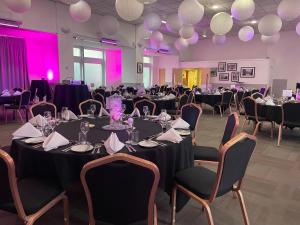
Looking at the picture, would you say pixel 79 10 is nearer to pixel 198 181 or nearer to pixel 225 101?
pixel 198 181

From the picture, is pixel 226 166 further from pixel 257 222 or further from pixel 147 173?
pixel 257 222

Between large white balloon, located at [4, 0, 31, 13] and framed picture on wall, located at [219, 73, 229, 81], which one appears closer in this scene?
large white balloon, located at [4, 0, 31, 13]

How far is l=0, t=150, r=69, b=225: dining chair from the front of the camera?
170cm

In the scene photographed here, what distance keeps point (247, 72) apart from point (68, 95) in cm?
993

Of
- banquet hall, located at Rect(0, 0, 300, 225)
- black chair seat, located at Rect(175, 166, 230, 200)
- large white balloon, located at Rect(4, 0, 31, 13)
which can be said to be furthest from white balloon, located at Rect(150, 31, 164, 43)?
black chair seat, located at Rect(175, 166, 230, 200)

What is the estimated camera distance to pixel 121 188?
1637 millimetres

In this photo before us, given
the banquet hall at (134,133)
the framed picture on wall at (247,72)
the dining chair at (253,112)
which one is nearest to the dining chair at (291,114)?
the banquet hall at (134,133)

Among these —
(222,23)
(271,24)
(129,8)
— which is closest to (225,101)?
(271,24)

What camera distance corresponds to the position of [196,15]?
5367 mm

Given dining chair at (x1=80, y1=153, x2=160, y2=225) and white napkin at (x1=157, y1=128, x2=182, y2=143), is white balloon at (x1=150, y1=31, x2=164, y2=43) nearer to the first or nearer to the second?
white napkin at (x1=157, y1=128, x2=182, y2=143)

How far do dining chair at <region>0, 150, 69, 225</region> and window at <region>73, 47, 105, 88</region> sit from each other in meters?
10.1

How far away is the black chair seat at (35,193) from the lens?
6.19 ft

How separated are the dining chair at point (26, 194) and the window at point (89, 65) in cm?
1015

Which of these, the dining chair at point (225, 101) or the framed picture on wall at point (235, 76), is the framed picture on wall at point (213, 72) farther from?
the dining chair at point (225, 101)
